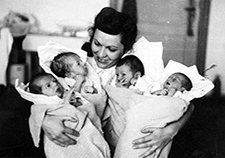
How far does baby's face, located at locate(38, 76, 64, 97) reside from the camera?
1001mm

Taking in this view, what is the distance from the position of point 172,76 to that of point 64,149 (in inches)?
18.3

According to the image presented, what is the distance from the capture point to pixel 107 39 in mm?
1168

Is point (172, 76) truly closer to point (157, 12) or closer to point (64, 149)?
point (157, 12)

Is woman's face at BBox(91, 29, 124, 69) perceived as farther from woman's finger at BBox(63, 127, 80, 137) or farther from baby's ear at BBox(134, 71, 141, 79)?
woman's finger at BBox(63, 127, 80, 137)

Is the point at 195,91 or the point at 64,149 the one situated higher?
the point at 195,91

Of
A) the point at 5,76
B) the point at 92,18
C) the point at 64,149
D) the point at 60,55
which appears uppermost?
the point at 92,18

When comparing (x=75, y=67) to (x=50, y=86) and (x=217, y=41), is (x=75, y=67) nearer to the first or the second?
(x=50, y=86)

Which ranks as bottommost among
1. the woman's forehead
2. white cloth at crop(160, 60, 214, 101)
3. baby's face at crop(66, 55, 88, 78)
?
white cloth at crop(160, 60, 214, 101)

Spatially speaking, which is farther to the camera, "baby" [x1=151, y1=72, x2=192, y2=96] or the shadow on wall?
the shadow on wall

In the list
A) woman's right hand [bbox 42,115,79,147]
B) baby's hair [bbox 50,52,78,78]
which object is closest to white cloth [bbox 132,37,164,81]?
baby's hair [bbox 50,52,78,78]

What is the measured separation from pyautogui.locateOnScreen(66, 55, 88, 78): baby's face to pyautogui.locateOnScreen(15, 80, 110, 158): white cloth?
0.45 ft

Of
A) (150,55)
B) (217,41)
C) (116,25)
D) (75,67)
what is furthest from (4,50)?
(217,41)

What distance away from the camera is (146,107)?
1.03 meters

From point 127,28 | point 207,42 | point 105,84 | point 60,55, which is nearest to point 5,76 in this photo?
point 60,55
